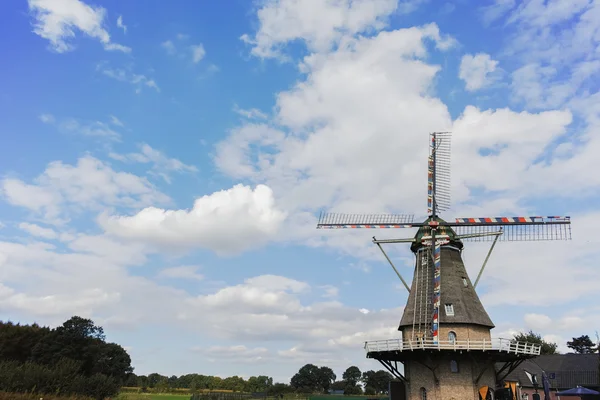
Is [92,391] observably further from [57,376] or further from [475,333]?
[475,333]

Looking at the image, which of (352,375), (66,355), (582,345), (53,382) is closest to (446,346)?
(53,382)

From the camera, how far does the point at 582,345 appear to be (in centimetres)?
7531

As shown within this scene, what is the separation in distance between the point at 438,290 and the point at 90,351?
144 feet

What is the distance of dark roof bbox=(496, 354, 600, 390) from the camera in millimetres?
46250

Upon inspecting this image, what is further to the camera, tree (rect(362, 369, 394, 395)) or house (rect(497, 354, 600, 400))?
tree (rect(362, 369, 394, 395))

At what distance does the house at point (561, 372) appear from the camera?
148 feet

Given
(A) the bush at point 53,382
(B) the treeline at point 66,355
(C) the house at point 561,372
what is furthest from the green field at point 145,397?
(C) the house at point 561,372

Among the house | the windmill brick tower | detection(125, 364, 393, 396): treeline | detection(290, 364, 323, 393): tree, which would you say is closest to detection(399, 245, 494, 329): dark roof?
the windmill brick tower

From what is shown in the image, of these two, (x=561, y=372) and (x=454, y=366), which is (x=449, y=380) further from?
(x=561, y=372)

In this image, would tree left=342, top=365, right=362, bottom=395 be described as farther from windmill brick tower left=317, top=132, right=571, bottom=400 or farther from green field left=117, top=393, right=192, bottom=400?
windmill brick tower left=317, top=132, right=571, bottom=400

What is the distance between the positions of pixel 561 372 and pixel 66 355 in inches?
2080

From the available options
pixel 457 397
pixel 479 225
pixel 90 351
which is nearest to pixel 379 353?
pixel 457 397

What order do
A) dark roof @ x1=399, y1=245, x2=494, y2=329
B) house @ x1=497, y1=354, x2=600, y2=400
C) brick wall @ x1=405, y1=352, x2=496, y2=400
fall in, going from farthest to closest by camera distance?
house @ x1=497, y1=354, x2=600, y2=400 → dark roof @ x1=399, y1=245, x2=494, y2=329 → brick wall @ x1=405, y1=352, x2=496, y2=400

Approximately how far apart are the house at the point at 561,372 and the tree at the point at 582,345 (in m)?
28.6
